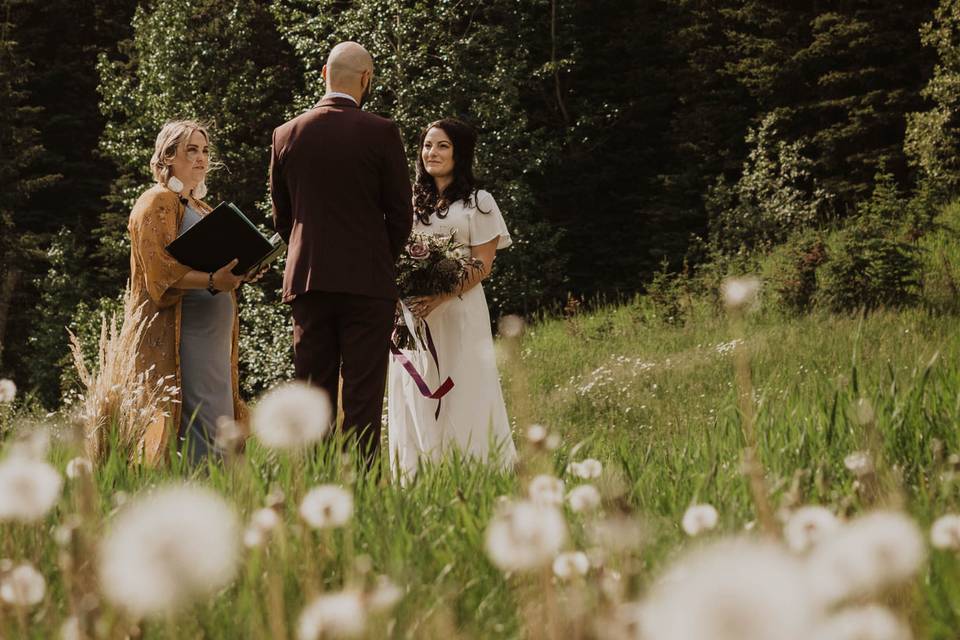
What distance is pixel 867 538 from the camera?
969 mm

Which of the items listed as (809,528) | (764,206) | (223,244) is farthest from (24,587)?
(764,206)

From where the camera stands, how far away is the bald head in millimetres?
4227

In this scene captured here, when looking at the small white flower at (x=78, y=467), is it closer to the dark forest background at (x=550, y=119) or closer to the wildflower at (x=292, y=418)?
the wildflower at (x=292, y=418)

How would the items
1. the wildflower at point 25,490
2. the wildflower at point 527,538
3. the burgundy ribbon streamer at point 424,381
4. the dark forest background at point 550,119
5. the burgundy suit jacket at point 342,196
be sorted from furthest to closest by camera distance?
the dark forest background at point 550,119 < the burgundy ribbon streamer at point 424,381 < the burgundy suit jacket at point 342,196 < the wildflower at point 25,490 < the wildflower at point 527,538

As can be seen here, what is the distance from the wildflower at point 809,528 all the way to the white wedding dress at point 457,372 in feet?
11.4

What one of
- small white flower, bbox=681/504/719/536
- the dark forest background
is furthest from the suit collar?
the dark forest background

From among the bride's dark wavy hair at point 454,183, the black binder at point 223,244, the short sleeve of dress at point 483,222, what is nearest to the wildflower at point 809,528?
the black binder at point 223,244

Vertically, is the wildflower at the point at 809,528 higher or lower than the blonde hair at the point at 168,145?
lower

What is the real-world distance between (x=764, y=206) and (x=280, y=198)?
13979mm

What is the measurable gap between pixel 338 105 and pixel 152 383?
1.42 m

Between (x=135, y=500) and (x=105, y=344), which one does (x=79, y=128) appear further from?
(x=135, y=500)

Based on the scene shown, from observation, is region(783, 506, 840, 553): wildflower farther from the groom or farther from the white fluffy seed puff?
the groom

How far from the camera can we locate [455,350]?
489 cm

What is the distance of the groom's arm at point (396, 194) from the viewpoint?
162 inches
